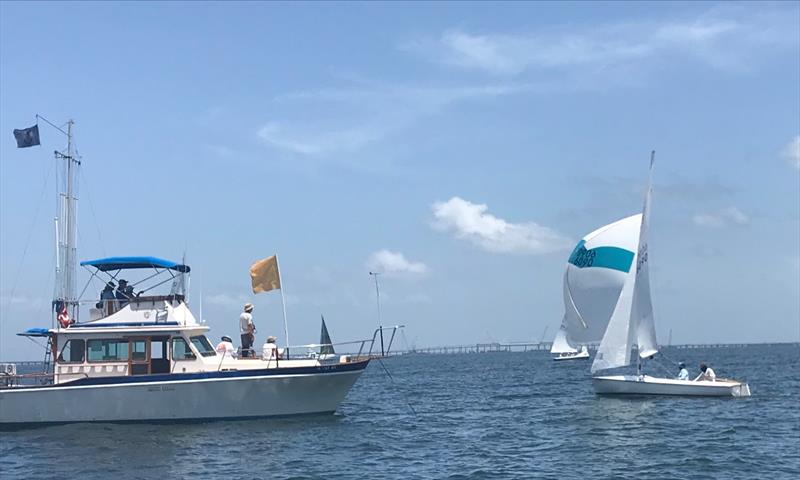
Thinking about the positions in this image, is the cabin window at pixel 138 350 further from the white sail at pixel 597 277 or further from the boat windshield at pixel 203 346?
the white sail at pixel 597 277

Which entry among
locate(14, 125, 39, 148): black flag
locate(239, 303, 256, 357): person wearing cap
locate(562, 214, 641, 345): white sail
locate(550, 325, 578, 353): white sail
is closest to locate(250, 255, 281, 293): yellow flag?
locate(239, 303, 256, 357): person wearing cap

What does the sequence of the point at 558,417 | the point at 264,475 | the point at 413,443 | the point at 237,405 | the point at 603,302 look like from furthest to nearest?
1. the point at 603,302
2. the point at 558,417
3. the point at 237,405
4. the point at 413,443
5. the point at 264,475

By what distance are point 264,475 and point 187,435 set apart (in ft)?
22.4

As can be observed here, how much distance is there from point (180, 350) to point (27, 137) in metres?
9.88

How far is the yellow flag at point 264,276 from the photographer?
32938mm

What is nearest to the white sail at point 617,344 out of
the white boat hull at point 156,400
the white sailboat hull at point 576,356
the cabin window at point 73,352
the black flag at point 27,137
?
the white boat hull at point 156,400

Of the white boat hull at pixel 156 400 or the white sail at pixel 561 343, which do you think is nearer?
the white boat hull at pixel 156 400

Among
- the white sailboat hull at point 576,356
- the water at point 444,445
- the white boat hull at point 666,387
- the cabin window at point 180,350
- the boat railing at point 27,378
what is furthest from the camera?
the white sailboat hull at point 576,356

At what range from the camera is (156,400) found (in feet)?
102

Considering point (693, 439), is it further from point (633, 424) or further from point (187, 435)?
point (187, 435)

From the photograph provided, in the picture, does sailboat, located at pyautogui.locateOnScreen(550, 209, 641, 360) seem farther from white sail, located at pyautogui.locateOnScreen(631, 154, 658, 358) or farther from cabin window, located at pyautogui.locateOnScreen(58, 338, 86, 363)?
cabin window, located at pyautogui.locateOnScreen(58, 338, 86, 363)

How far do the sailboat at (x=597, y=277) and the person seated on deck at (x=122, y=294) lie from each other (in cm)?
3250

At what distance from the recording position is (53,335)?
1283 inches

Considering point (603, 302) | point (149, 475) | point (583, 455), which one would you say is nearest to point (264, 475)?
point (149, 475)
